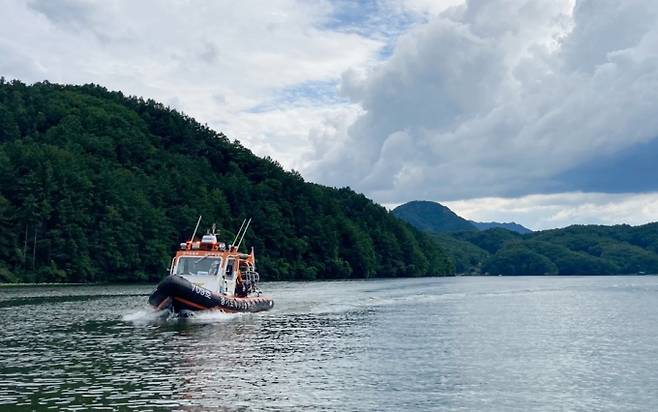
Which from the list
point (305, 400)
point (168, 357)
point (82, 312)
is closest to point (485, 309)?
point (82, 312)

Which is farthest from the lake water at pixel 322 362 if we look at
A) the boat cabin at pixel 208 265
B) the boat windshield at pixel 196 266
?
the boat windshield at pixel 196 266

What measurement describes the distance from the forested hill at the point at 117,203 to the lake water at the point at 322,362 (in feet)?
176

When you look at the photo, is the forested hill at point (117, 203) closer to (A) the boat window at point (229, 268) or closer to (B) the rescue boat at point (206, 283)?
(B) the rescue boat at point (206, 283)

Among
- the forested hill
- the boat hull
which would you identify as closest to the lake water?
the boat hull

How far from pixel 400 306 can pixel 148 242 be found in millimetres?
65427

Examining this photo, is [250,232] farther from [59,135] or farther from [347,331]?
[347,331]

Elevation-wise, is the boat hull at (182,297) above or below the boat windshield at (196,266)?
below

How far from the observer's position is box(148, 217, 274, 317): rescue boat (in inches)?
1980

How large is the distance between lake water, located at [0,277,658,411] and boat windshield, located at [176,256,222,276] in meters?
4.01

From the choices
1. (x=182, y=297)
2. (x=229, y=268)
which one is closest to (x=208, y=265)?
(x=229, y=268)

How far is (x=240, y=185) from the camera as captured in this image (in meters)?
181

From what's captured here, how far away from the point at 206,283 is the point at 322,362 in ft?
78.4

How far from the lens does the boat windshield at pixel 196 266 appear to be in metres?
54.9

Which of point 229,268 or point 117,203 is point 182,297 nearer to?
point 229,268
